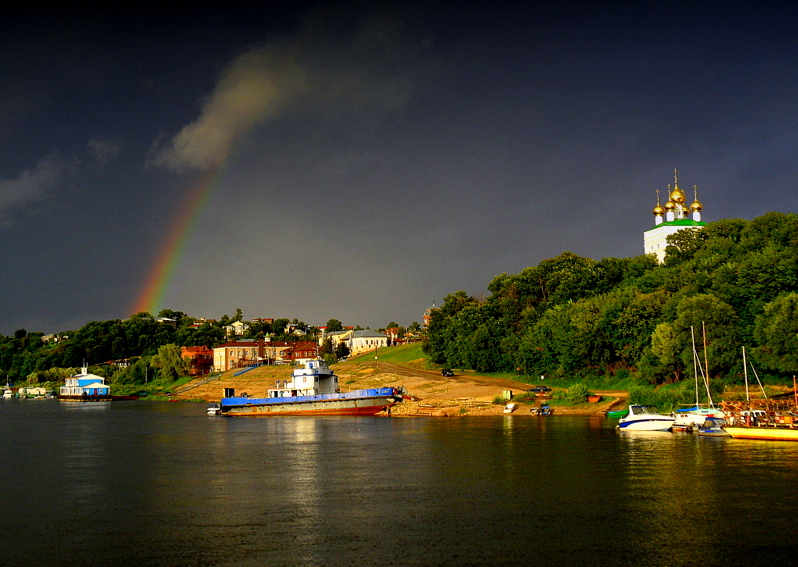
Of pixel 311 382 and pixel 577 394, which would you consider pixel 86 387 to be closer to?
pixel 311 382

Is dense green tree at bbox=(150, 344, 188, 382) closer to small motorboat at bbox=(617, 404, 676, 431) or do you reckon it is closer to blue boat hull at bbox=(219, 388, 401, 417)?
blue boat hull at bbox=(219, 388, 401, 417)

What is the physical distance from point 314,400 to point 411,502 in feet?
213

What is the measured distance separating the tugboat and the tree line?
84.0 feet

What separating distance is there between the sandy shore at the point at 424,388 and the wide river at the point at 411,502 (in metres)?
25.8

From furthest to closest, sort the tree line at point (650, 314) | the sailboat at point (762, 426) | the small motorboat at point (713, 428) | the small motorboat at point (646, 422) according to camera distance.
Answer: the tree line at point (650, 314) < the small motorboat at point (646, 422) < the small motorboat at point (713, 428) < the sailboat at point (762, 426)

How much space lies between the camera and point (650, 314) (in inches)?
3597

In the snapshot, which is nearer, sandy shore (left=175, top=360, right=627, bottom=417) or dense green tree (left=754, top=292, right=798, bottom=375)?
dense green tree (left=754, top=292, right=798, bottom=375)

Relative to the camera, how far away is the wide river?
2628cm

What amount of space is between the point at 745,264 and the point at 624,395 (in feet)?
68.3

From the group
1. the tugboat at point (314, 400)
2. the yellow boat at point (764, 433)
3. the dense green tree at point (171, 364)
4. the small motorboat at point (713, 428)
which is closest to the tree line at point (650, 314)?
the small motorboat at point (713, 428)

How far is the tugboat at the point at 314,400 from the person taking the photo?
9650 cm

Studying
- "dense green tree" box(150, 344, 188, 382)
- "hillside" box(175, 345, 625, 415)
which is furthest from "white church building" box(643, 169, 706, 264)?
"dense green tree" box(150, 344, 188, 382)

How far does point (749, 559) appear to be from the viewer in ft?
81.2

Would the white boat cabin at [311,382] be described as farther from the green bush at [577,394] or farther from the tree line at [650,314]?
the green bush at [577,394]
